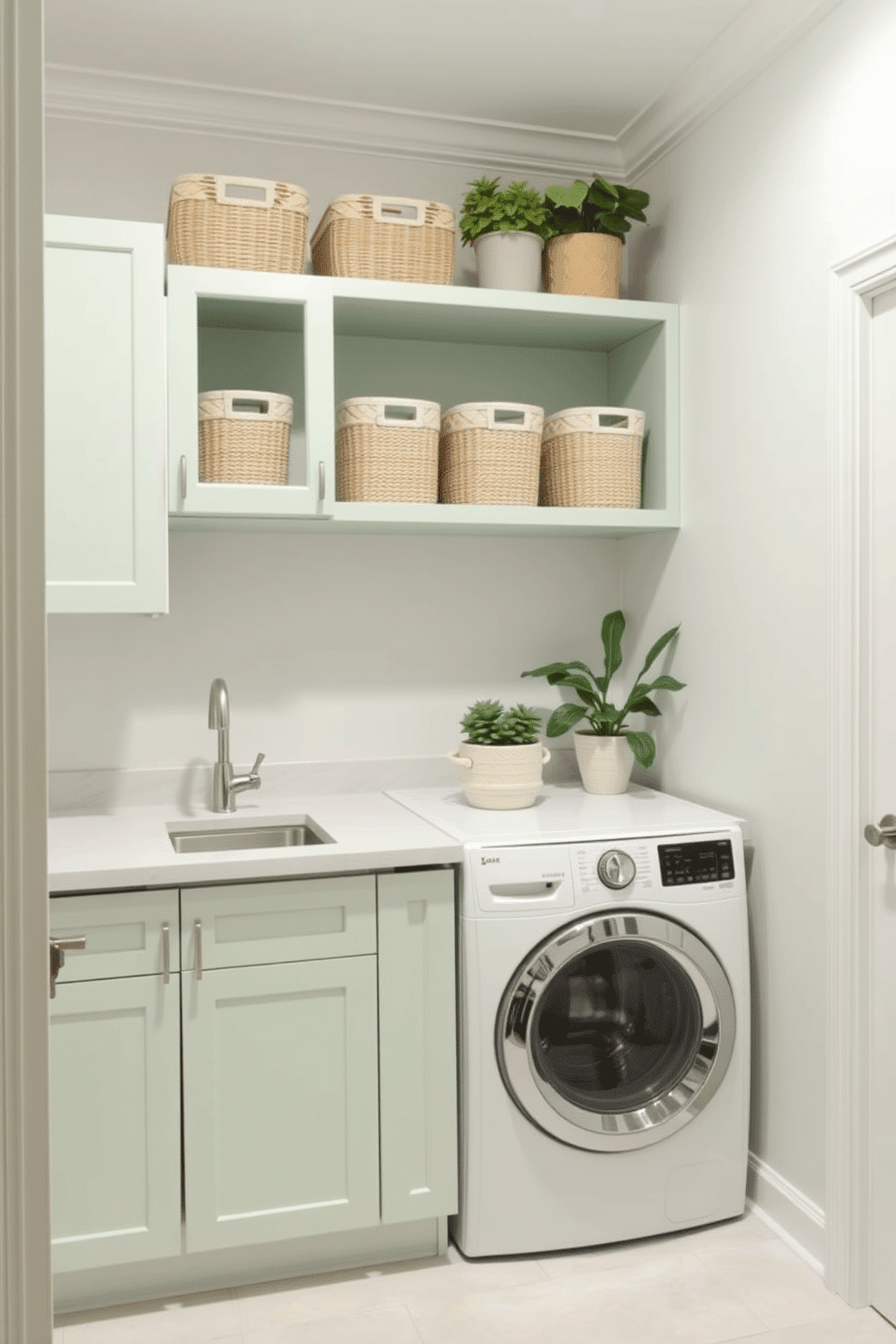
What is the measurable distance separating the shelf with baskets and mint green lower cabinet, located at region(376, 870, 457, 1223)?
2.91ft

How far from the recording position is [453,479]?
2.75m

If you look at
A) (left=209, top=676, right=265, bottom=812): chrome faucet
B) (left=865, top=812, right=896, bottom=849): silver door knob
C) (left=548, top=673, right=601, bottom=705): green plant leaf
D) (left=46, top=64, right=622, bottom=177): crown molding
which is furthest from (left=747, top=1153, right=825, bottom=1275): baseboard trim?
(left=46, top=64, right=622, bottom=177): crown molding

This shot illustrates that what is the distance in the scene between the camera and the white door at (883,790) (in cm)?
207

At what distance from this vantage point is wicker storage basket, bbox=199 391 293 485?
8.05 feet

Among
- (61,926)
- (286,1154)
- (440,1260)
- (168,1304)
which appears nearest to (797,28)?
(61,926)

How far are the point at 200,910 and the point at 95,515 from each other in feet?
2.76

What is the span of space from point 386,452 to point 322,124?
0.88 meters

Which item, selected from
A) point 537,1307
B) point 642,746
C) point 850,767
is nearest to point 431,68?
point 642,746

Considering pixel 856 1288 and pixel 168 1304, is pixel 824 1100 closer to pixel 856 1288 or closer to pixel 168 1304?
pixel 856 1288

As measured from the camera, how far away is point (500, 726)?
2656 mm

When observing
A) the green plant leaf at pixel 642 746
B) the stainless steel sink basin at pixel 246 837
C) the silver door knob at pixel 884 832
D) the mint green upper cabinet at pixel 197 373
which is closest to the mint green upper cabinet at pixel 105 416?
the mint green upper cabinet at pixel 197 373

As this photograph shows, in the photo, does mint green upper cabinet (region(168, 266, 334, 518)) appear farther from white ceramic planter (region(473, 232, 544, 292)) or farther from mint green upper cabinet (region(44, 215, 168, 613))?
white ceramic planter (region(473, 232, 544, 292))

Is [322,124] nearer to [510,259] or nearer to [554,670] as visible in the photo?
[510,259]

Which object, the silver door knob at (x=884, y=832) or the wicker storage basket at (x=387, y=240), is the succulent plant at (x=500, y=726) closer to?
the silver door knob at (x=884, y=832)
